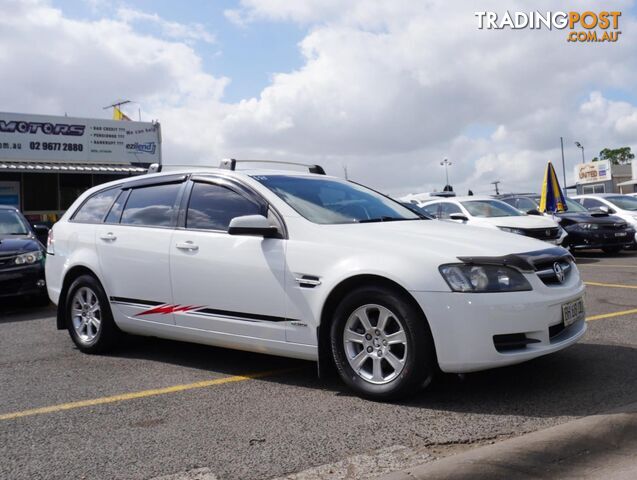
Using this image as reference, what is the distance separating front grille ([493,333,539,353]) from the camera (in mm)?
3955

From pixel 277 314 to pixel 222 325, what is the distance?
0.53 meters

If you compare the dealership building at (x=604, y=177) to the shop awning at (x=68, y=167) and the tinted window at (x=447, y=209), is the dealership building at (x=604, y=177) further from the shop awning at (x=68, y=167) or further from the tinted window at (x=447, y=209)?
the tinted window at (x=447, y=209)

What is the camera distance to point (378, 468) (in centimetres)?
310

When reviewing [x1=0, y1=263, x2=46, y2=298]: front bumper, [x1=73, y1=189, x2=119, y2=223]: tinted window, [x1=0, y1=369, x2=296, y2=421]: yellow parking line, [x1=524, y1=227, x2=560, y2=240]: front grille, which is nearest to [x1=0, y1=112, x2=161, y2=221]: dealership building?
[x1=0, y1=263, x2=46, y2=298]: front bumper

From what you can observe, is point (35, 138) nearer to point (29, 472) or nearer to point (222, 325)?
point (222, 325)

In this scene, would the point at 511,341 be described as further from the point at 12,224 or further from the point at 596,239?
the point at 596,239

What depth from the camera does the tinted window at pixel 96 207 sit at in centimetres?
615

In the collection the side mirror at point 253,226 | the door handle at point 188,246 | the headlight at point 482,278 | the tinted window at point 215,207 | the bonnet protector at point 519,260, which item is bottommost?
the headlight at point 482,278

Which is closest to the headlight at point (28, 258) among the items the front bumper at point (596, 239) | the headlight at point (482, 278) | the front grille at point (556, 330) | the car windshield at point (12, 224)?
A: the car windshield at point (12, 224)

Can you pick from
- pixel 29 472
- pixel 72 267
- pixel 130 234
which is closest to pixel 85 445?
pixel 29 472

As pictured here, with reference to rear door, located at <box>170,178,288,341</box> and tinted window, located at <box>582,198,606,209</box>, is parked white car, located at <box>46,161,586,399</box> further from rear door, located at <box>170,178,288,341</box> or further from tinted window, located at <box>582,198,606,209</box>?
tinted window, located at <box>582,198,606,209</box>

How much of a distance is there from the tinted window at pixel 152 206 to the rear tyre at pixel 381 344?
6.22 feet

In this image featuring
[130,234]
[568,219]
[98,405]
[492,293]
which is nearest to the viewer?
[492,293]

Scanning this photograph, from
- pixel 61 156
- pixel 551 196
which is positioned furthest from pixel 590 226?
pixel 61 156
